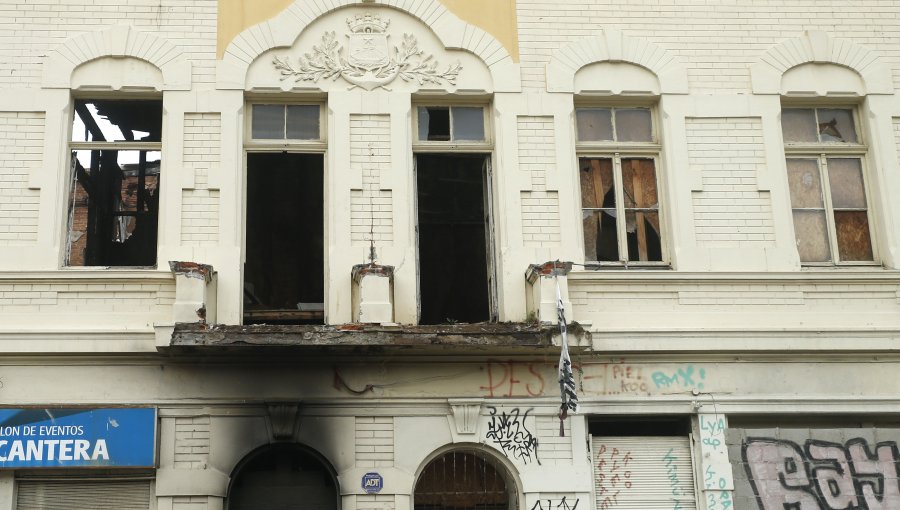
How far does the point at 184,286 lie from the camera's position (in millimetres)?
9969

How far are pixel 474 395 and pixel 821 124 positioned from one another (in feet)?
16.5

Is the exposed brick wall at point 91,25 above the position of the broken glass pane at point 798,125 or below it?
above

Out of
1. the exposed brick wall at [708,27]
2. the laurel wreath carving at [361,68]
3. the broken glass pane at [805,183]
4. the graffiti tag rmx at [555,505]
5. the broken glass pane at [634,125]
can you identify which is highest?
the exposed brick wall at [708,27]

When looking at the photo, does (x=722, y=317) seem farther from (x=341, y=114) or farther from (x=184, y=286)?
(x=184, y=286)

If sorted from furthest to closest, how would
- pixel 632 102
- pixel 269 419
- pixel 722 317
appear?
1. pixel 632 102
2. pixel 722 317
3. pixel 269 419

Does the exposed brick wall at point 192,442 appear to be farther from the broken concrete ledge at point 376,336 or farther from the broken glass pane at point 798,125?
the broken glass pane at point 798,125

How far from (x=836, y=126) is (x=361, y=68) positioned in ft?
17.5

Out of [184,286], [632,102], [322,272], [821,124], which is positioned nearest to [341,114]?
[322,272]

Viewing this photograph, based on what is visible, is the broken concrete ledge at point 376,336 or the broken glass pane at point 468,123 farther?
the broken glass pane at point 468,123

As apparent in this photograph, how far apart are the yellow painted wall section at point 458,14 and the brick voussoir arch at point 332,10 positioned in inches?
2.6

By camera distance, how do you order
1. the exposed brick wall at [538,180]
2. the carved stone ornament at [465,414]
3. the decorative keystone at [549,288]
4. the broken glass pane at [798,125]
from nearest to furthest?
1. the carved stone ornament at [465,414]
2. the decorative keystone at [549,288]
3. the exposed brick wall at [538,180]
4. the broken glass pane at [798,125]

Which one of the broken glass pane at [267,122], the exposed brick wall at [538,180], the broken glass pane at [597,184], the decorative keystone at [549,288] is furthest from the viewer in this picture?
the broken glass pane at [597,184]

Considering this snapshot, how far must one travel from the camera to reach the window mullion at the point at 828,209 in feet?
36.8

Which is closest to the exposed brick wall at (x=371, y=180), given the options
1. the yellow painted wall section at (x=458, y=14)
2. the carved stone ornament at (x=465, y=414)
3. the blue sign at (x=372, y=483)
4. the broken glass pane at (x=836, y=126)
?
the yellow painted wall section at (x=458, y=14)
